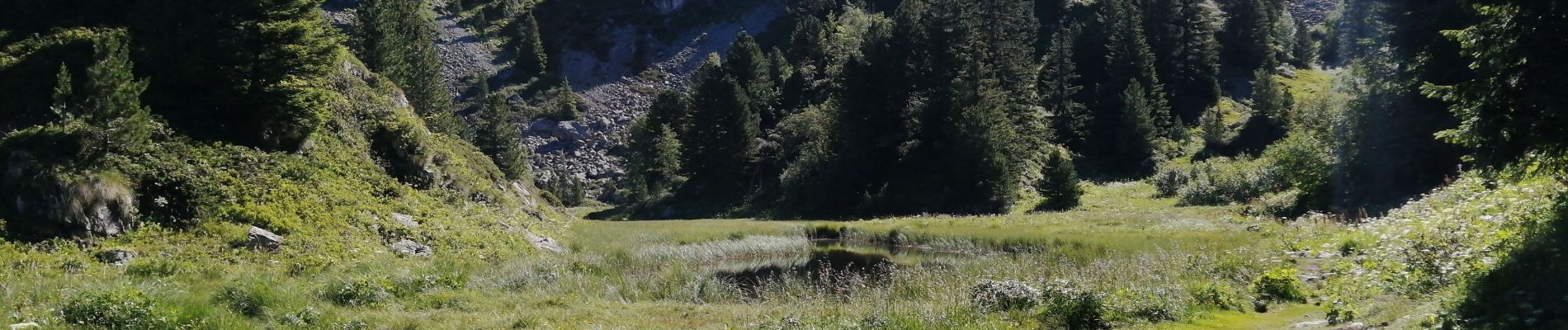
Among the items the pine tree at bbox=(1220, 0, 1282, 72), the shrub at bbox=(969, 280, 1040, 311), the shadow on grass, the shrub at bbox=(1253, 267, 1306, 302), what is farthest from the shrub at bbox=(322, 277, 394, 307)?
the pine tree at bbox=(1220, 0, 1282, 72)

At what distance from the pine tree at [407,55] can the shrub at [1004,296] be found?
119 ft

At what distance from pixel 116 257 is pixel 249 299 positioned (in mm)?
5588

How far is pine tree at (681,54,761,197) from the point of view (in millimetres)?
72688

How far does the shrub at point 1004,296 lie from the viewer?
12.9 metres

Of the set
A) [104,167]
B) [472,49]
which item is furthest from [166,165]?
[472,49]

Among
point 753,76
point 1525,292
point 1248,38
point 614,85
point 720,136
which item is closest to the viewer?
point 1525,292

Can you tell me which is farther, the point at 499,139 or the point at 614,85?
the point at 614,85

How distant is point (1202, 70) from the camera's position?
82.6 meters

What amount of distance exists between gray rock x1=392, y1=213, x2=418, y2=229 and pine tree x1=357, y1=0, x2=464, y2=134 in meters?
19.9

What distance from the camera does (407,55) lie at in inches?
2534

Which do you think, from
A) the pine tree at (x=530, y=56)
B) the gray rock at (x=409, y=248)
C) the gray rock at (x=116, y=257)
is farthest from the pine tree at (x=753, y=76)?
the gray rock at (x=116, y=257)

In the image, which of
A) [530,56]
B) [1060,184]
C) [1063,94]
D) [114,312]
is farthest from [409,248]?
[530,56]

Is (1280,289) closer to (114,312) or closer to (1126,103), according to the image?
(114,312)

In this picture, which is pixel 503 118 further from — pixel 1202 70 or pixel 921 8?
pixel 1202 70
